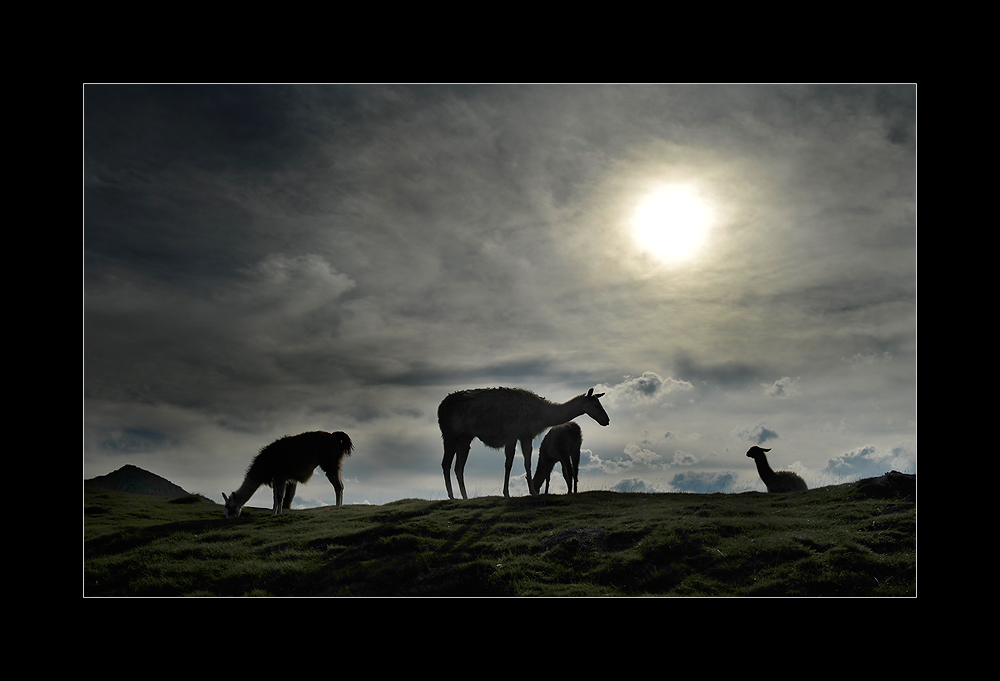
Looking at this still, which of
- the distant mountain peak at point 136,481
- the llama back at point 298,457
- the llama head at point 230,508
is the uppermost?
the llama back at point 298,457

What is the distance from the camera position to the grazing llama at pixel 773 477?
73.2 ft

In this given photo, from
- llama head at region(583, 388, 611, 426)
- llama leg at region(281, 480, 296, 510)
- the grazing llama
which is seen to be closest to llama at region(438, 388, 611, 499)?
llama head at region(583, 388, 611, 426)

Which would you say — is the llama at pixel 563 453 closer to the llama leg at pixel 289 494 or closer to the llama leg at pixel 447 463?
the llama leg at pixel 447 463

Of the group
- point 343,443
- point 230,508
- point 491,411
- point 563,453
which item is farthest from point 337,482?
point 563,453

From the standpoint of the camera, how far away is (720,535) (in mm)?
11430

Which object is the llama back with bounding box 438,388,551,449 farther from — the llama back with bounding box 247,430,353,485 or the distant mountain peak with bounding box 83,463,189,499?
the distant mountain peak with bounding box 83,463,189,499

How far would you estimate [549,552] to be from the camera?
11.0 metres

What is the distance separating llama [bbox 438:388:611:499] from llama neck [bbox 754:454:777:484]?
7.63 m

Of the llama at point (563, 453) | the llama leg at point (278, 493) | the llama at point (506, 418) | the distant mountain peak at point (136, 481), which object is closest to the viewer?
the llama leg at point (278, 493)

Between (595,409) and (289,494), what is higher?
(595,409)

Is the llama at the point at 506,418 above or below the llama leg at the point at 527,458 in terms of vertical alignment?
above

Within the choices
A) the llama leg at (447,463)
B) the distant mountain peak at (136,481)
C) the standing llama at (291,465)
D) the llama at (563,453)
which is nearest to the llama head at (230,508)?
the standing llama at (291,465)

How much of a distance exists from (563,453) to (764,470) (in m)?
8.80

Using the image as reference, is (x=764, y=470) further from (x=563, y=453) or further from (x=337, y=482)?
(x=337, y=482)
